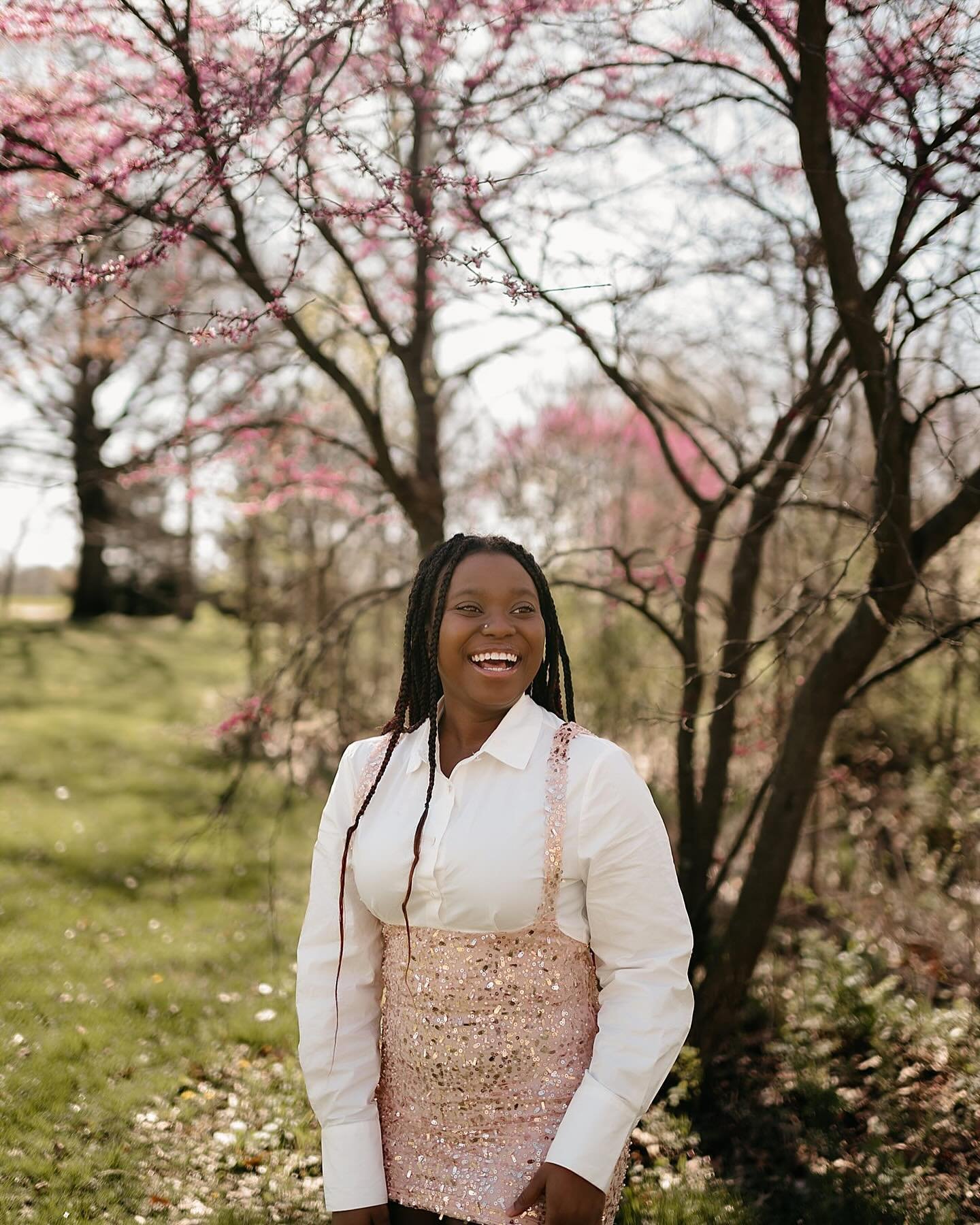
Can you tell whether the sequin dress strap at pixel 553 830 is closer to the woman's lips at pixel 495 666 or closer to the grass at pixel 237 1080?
the woman's lips at pixel 495 666

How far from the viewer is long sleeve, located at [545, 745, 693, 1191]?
181 centimetres

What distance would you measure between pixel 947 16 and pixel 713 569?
25.0ft

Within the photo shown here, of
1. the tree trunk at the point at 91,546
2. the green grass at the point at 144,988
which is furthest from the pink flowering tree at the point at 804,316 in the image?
the tree trunk at the point at 91,546

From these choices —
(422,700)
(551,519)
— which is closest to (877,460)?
(422,700)

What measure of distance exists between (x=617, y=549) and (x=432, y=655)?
218 cm

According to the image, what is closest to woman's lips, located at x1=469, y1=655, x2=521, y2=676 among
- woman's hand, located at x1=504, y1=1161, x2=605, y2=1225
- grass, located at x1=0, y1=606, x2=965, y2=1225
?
woman's hand, located at x1=504, y1=1161, x2=605, y2=1225

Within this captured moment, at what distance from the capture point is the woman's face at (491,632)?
80.7 inches

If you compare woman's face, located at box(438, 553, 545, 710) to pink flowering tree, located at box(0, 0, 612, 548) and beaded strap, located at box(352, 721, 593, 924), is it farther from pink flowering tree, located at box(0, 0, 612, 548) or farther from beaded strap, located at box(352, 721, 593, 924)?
pink flowering tree, located at box(0, 0, 612, 548)

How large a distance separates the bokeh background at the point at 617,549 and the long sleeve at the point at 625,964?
3.25 ft

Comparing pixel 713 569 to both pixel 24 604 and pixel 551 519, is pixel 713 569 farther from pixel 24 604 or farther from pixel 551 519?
pixel 24 604

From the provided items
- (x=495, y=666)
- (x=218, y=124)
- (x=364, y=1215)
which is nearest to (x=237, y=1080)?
(x=364, y=1215)

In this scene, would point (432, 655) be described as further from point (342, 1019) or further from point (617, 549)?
point (617, 549)

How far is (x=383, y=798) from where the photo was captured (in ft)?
7.00

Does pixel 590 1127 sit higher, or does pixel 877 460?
pixel 877 460
